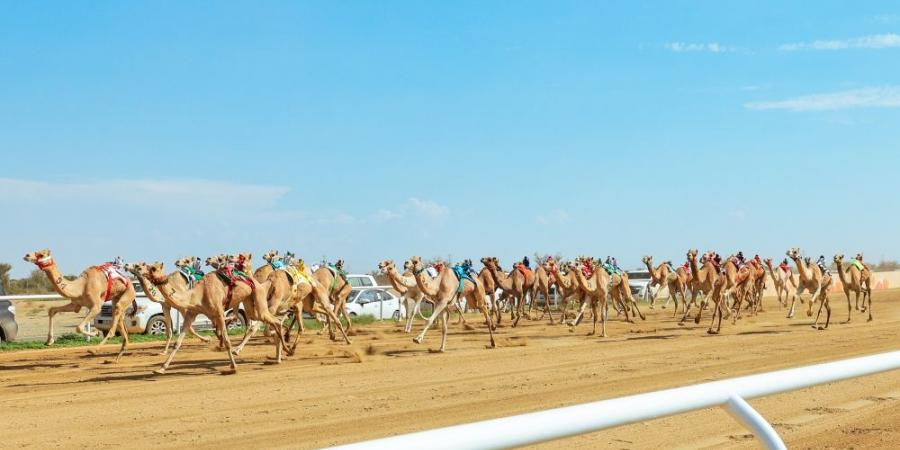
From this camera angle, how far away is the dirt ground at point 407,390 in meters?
10.0

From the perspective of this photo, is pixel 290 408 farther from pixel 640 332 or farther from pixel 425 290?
pixel 640 332

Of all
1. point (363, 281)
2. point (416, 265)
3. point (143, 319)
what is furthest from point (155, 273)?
point (363, 281)

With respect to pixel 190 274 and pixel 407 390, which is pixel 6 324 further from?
pixel 407 390

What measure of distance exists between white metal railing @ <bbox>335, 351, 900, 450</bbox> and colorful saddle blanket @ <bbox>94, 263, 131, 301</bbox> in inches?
730

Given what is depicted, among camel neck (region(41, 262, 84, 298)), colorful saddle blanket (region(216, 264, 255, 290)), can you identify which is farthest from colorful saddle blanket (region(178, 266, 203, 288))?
camel neck (region(41, 262, 84, 298))

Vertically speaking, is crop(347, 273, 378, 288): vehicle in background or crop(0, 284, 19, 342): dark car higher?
crop(347, 273, 378, 288): vehicle in background

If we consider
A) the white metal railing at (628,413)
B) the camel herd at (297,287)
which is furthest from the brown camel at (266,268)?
the white metal railing at (628,413)

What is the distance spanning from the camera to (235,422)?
11250mm

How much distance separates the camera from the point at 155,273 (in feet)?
52.9

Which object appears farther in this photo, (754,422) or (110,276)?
(110,276)

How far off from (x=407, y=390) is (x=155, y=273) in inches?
188

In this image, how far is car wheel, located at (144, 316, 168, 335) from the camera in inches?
1058

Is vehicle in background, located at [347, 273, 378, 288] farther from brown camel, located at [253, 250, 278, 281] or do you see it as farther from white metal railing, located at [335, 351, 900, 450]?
white metal railing, located at [335, 351, 900, 450]

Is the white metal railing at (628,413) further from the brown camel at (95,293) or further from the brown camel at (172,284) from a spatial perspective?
the brown camel at (95,293)
